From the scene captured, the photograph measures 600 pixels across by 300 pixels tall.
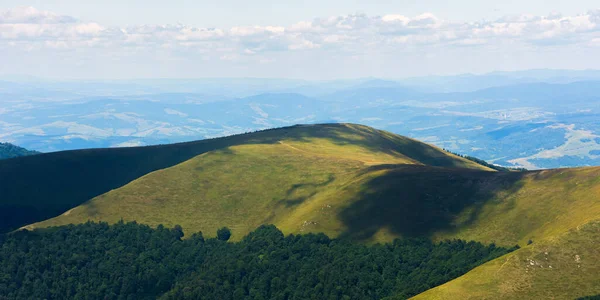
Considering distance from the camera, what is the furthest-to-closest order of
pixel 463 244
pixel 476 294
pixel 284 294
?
1. pixel 463 244
2. pixel 284 294
3. pixel 476 294

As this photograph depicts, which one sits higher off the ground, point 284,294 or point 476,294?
point 476,294

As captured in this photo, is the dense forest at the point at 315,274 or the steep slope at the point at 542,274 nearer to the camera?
the steep slope at the point at 542,274

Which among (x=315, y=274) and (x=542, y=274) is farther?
(x=315, y=274)

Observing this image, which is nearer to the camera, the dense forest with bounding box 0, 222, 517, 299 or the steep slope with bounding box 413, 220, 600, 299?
the steep slope with bounding box 413, 220, 600, 299

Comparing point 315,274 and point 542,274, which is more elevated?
point 542,274

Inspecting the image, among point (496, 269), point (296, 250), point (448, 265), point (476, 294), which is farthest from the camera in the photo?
point (296, 250)

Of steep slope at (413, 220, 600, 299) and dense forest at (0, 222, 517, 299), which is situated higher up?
steep slope at (413, 220, 600, 299)

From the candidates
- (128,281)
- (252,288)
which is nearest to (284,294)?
(252,288)

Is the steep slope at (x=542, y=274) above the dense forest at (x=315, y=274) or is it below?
above

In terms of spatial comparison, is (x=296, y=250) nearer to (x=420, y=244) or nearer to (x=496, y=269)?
(x=420, y=244)

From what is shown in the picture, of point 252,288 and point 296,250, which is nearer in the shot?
point 252,288
